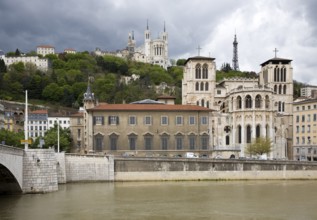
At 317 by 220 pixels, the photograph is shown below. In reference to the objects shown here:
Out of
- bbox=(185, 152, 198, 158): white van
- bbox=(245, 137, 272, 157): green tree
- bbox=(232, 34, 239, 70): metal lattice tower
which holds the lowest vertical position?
bbox=(185, 152, 198, 158): white van

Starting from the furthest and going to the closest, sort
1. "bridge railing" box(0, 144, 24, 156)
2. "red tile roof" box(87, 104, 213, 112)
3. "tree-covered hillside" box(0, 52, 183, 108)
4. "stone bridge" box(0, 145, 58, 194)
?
1. "tree-covered hillside" box(0, 52, 183, 108)
2. "red tile roof" box(87, 104, 213, 112)
3. "stone bridge" box(0, 145, 58, 194)
4. "bridge railing" box(0, 144, 24, 156)

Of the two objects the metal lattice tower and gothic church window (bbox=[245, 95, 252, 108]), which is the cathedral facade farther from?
the metal lattice tower

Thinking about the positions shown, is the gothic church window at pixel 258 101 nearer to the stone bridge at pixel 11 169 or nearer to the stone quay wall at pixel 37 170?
the stone quay wall at pixel 37 170

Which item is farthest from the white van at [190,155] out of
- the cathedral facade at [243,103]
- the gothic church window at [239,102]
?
the gothic church window at [239,102]

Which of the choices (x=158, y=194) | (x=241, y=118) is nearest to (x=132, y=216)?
(x=158, y=194)

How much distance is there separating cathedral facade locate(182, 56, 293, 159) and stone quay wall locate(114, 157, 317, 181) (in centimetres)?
1209

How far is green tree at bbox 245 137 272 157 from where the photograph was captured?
72.6 m

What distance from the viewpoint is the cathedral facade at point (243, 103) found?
78562 mm

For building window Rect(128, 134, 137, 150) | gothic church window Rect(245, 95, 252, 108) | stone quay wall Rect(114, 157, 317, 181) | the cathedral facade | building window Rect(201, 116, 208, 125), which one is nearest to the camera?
stone quay wall Rect(114, 157, 317, 181)

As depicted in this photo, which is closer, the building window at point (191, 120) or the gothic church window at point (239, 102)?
the building window at point (191, 120)

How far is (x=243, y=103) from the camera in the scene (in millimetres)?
79875

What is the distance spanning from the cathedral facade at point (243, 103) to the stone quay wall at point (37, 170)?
111 ft

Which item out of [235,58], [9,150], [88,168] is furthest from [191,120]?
[235,58]

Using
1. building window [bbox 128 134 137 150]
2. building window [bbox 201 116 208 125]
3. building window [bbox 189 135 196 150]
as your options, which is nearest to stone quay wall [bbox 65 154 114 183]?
building window [bbox 128 134 137 150]
